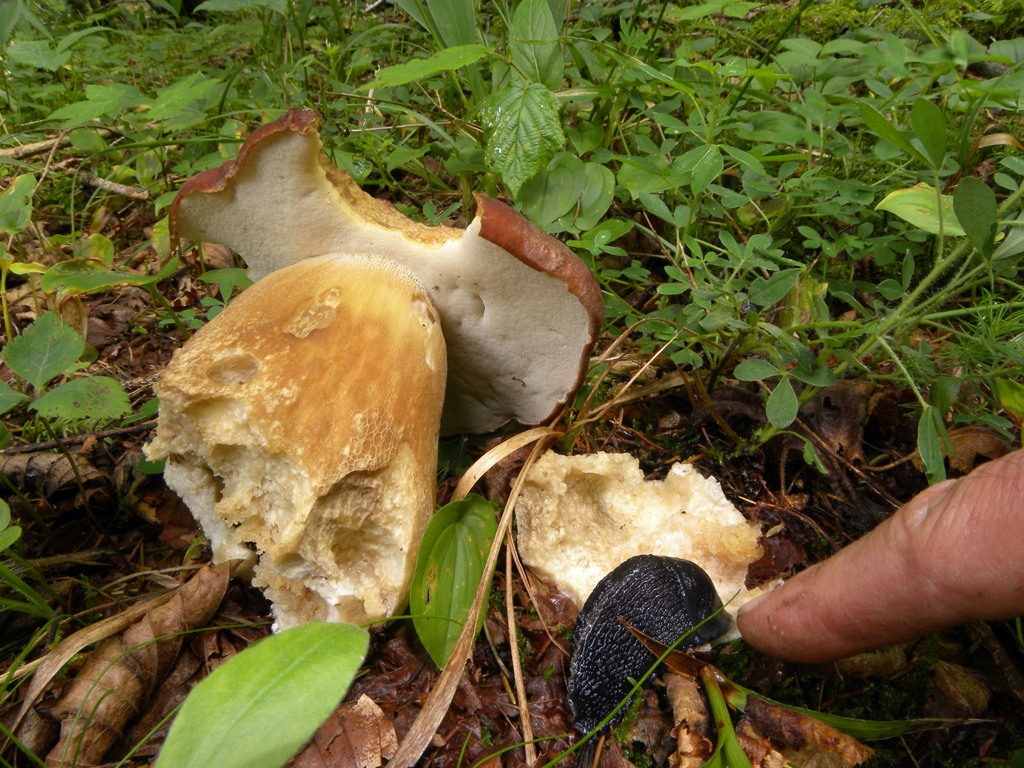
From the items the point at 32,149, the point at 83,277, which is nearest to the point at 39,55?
the point at 32,149

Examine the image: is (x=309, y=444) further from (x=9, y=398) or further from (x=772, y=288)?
(x=772, y=288)

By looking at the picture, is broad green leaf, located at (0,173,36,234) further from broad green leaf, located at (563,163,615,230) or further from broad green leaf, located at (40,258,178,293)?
broad green leaf, located at (563,163,615,230)

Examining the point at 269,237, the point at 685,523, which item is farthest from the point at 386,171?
the point at 685,523

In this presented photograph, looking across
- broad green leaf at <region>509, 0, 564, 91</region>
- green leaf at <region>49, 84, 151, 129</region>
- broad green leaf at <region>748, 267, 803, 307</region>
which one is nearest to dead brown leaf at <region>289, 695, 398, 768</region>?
broad green leaf at <region>748, 267, 803, 307</region>

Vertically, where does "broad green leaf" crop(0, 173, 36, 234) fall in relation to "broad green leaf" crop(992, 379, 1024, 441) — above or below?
above

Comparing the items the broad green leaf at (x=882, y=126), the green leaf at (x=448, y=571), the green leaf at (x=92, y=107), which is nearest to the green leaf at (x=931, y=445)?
the broad green leaf at (x=882, y=126)

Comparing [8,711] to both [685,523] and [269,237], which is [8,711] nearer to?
[269,237]
